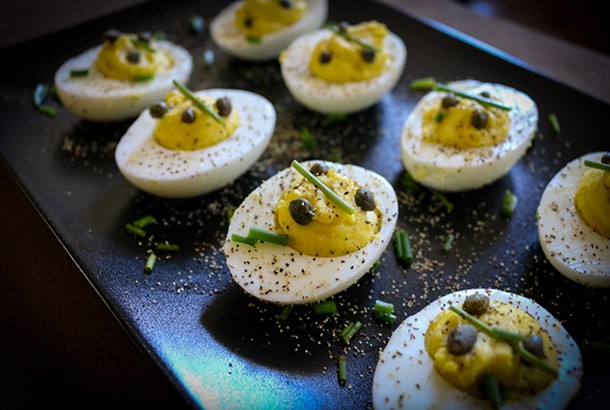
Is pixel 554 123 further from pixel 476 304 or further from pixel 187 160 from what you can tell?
pixel 187 160

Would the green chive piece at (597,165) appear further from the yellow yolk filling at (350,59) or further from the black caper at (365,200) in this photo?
the yellow yolk filling at (350,59)

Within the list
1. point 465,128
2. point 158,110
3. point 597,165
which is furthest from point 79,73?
point 597,165

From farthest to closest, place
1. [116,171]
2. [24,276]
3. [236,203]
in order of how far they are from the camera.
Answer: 1. [116,171]
2. [236,203]
3. [24,276]

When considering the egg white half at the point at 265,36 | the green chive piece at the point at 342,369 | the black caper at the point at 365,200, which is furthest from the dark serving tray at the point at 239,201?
the black caper at the point at 365,200

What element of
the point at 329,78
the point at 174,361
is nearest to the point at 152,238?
the point at 174,361

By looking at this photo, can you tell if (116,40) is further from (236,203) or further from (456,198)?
(456,198)

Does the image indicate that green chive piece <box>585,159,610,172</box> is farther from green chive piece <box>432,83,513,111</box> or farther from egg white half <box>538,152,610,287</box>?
green chive piece <box>432,83,513,111</box>
